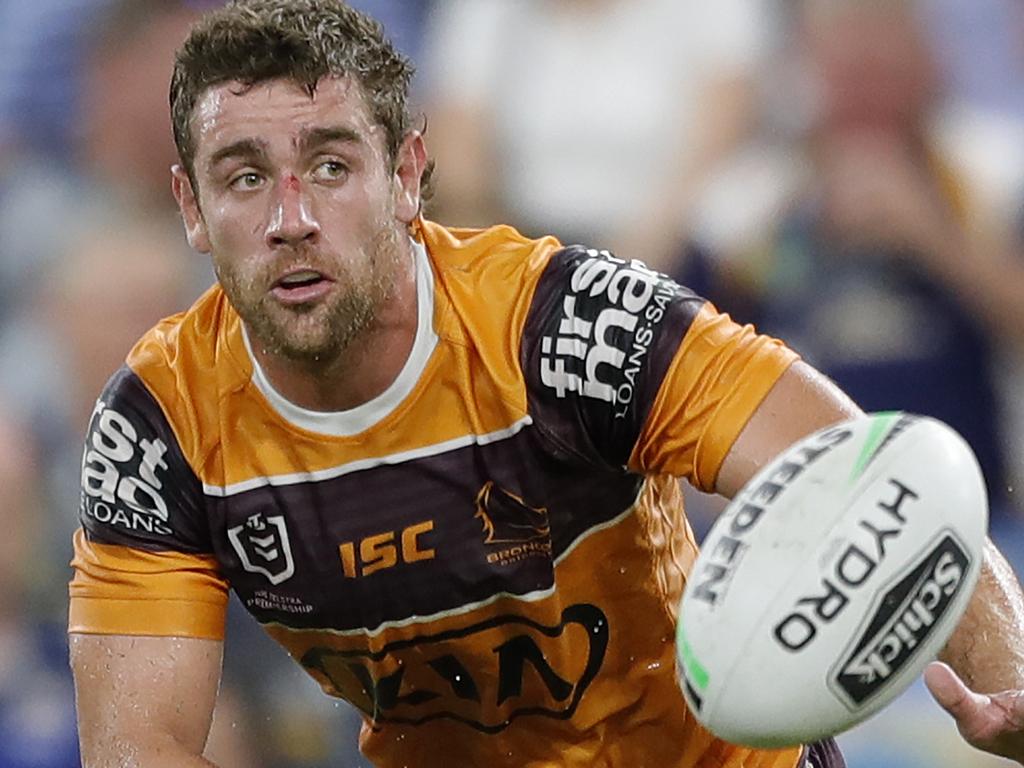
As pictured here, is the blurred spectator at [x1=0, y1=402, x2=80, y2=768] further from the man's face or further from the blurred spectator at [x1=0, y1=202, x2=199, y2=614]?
the man's face

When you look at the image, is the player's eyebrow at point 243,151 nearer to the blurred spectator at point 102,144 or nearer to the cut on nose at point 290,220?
the cut on nose at point 290,220

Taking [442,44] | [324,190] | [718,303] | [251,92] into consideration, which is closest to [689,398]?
[324,190]

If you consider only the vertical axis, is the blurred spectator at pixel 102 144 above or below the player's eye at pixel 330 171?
below

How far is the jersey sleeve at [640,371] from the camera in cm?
253

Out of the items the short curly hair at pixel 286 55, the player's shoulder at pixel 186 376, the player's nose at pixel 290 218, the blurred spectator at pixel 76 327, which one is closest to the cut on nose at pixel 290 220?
the player's nose at pixel 290 218

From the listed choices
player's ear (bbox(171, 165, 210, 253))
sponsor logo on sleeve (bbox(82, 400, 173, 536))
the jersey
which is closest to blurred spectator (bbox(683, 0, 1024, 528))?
the jersey

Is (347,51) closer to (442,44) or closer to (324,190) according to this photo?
(324,190)

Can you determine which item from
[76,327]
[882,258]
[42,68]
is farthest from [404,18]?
[882,258]

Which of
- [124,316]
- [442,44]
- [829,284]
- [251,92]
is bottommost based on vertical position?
[124,316]

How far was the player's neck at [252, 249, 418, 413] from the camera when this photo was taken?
271 centimetres

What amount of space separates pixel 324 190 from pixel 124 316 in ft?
7.47

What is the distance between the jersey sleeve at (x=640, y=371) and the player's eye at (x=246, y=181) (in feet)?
1.42

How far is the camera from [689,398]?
8.35 ft

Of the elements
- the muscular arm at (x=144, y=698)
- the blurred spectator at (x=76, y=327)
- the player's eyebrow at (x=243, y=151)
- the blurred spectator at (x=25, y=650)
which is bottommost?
the blurred spectator at (x=25, y=650)
